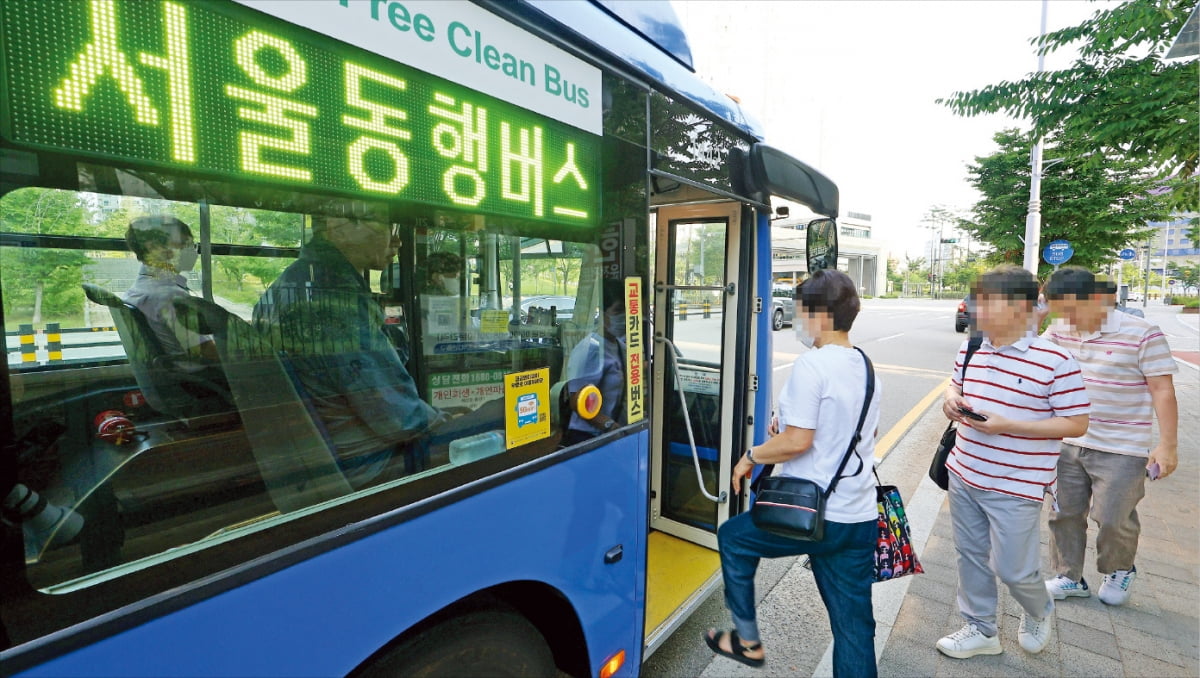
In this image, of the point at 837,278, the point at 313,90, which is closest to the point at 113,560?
the point at 313,90

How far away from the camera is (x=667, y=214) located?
357 centimetres

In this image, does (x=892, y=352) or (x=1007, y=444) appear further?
(x=892, y=352)

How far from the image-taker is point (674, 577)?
3.18m

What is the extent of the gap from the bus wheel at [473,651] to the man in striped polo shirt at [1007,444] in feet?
6.83

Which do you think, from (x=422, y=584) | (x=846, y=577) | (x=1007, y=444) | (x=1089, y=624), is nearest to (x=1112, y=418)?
(x=1007, y=444)

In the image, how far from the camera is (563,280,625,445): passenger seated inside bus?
6.64ft

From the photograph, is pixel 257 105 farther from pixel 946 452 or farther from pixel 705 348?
pixel 946 452

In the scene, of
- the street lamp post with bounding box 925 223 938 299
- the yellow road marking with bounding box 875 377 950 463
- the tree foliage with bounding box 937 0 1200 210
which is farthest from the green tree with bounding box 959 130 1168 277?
the street lamp post with bounding box 925 223 938 299

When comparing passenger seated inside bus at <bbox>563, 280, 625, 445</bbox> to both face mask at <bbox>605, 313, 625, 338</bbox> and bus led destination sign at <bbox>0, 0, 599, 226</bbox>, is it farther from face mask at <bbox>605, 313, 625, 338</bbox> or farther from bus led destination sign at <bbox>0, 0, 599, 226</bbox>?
bus led destination sign at <bbox>0, 0, 599, 226</bbox>

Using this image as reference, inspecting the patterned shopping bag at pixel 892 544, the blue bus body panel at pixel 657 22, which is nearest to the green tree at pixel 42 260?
the blue bus body panel at pixel 657 22

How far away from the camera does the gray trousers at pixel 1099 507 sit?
3.07m

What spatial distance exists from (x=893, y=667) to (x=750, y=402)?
143 centimetres

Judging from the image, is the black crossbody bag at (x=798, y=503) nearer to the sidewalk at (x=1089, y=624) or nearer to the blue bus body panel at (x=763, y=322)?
the blue bus body panel at (x=763, y=322)

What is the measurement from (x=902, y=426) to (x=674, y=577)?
18.3 feet
